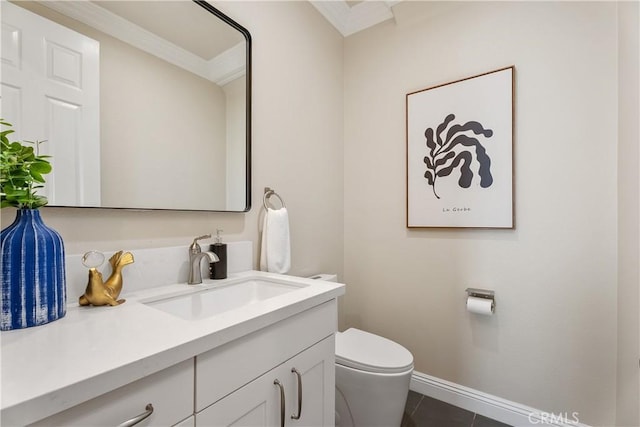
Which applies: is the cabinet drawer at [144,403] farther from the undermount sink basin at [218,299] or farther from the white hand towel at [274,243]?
the white hand towel at [274,243]

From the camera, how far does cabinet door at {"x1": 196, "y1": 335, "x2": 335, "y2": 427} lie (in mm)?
Result: 676

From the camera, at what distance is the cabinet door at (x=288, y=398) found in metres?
0.68

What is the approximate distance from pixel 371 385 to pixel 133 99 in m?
1.49

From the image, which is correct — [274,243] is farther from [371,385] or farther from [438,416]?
[438,416]

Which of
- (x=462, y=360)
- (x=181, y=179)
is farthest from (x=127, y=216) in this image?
(x=462, y=360)

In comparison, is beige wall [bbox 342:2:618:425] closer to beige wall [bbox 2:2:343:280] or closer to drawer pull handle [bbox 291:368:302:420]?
beige wall [bbox 2:2:343:280]

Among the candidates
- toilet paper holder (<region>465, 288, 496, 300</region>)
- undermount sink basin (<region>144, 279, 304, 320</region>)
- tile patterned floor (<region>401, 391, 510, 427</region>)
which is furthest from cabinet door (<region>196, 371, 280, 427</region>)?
toilet paper holder (<region>465, 288, 496, 300</region>)

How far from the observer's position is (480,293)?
1587 mm

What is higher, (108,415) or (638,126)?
(638,126)

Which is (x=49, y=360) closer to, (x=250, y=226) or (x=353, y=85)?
(x=250, y=226)

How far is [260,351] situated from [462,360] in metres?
1.42

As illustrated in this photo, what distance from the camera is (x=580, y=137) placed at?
54.4 inches

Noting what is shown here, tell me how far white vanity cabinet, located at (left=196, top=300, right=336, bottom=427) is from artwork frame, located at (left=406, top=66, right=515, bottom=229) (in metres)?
1.02

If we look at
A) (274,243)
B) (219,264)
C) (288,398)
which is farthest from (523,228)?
(219,264)
